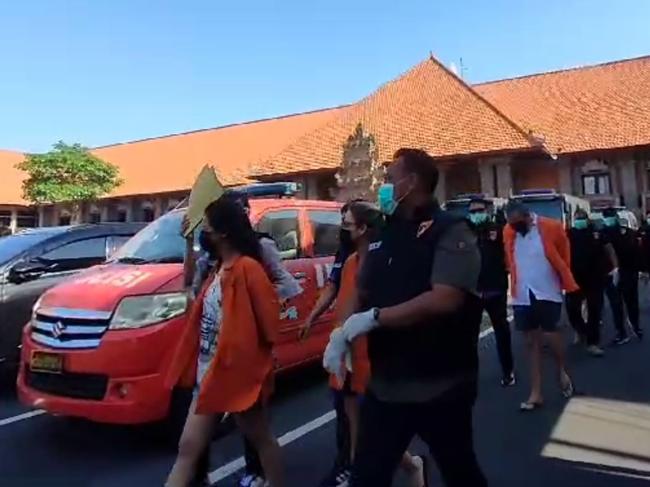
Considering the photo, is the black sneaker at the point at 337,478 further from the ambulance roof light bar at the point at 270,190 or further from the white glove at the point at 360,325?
the ambulance roof light bar at the point at 270,190

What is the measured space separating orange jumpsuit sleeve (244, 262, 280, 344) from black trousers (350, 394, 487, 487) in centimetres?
91

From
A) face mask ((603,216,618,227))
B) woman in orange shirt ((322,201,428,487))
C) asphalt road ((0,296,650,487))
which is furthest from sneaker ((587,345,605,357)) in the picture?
woman in orange shirt ((322,201,428,487))

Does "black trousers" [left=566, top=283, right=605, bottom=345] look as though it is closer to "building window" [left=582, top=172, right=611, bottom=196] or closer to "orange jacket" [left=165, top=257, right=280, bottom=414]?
"orange jacket" [left=165, top=257, right=280, bottom=414]

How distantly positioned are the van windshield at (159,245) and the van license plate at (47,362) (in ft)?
3.46

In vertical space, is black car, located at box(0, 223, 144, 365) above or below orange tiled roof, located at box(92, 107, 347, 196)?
below

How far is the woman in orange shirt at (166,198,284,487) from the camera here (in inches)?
127

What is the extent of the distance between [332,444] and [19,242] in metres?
4.48

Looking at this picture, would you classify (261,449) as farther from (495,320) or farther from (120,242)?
(120,242)

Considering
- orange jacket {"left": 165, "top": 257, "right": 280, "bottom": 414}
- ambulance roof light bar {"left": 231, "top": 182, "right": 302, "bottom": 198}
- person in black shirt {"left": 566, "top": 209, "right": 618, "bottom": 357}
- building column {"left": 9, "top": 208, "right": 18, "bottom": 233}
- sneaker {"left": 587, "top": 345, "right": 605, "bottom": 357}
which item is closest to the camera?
orange jacket {"left": 165, "top": 257, "right": 280, "bottom": 414}

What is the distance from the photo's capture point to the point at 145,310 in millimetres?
4586

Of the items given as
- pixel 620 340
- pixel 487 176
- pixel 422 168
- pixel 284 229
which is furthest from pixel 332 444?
pixel 487 176

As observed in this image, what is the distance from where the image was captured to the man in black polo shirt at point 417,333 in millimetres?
2330

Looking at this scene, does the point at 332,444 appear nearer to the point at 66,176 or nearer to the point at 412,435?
the point at 412,435

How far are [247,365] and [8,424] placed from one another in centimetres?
357
